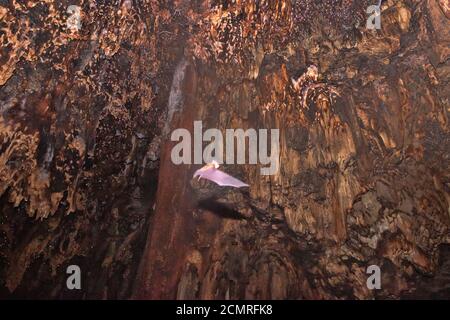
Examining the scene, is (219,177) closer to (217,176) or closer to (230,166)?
(217,176)

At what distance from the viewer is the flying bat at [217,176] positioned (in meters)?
2.00

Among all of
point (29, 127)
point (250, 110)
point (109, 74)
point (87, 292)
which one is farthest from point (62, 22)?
point (87, 292)

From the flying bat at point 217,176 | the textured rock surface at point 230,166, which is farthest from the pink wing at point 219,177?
the textured rock surface at point 230,166

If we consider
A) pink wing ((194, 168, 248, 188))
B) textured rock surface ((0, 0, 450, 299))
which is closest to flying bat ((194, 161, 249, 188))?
pink wing ((194, 168, 248, 188))

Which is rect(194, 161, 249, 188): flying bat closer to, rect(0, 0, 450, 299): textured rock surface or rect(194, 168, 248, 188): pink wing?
rect(194, 168, 248, 188): pink wing

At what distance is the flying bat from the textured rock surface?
5.7 inches

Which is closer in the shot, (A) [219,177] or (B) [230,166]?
(A) [219,177]

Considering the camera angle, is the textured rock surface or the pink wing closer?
the textured rock surface

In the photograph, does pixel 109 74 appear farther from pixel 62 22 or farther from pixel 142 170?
pixel 142 170

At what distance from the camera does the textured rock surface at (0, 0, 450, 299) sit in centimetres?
179

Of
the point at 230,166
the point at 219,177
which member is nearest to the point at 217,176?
the point at 219,177

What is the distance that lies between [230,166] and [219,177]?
0.70 feet

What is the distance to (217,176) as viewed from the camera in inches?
80.4

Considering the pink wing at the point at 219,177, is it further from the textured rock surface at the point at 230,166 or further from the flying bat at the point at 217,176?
the textured rock surface at the point at 230,166
